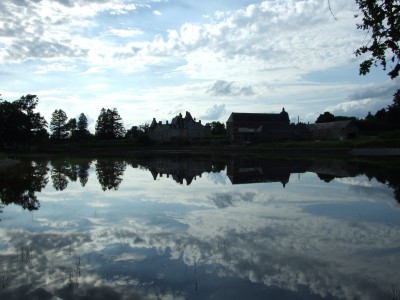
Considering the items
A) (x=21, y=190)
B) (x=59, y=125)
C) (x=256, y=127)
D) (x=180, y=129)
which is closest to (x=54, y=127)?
(x=59, y=125)

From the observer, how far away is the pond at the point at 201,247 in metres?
8.54

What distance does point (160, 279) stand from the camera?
9.01 m

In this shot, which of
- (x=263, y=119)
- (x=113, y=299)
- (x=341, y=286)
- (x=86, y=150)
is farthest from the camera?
(x=263, y=119)

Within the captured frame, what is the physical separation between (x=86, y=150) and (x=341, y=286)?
108m

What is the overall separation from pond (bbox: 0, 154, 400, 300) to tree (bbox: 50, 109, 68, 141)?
119 m

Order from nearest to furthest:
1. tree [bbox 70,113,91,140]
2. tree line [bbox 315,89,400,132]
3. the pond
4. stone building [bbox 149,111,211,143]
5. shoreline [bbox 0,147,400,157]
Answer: the pond → shoreline [bbox 0,147,400,157] → tree line [bbox 315,89,400,132] → tree [bbox 70,113,91,140] → stone building [bbox 149,111,211,143]

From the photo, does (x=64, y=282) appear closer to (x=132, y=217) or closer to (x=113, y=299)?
(x=113, y=299)

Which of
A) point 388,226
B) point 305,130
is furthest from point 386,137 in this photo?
point 388,226

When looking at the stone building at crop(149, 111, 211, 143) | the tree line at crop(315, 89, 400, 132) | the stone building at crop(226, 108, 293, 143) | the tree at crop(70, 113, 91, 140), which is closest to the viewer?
the tree line at crop(315, 89, 400, 132)

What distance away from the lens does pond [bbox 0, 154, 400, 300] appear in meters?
8.54

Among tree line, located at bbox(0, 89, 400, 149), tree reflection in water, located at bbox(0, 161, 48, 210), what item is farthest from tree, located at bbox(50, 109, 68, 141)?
tree reflection in water, located at bbox(0, 161, 48, 210)

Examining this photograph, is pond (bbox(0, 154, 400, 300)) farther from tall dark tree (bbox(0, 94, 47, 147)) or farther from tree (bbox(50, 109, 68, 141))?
tree (bbox(50, 109, 68, 141))

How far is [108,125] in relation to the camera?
143500 mm

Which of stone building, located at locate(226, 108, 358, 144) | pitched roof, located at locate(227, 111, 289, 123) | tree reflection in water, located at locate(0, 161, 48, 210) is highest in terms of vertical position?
pitched roof, located at locate(227, 111, 289, 123)
